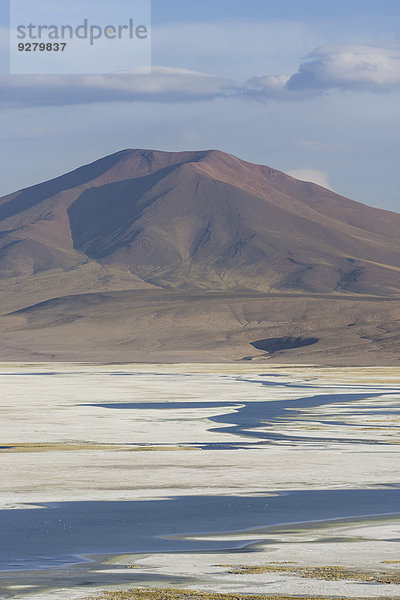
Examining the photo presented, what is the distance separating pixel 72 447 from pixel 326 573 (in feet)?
58.6

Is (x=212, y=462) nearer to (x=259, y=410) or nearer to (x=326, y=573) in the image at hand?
(x=326, y=573)

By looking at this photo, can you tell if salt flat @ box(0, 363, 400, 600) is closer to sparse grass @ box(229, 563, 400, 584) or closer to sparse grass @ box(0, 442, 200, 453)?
sparse grass @ box(0, 442, 200, 453)

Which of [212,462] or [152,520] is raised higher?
[152,520]

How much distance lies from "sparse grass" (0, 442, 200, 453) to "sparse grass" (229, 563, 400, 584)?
1581cm

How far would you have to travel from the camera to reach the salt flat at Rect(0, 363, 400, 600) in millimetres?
15594

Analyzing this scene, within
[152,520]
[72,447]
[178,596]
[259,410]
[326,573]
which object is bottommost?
[259,410]

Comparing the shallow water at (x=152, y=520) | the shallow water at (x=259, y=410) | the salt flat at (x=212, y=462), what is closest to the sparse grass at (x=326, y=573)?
the salt flat at (x=212, y=462)

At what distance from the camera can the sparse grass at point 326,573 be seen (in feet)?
49.4

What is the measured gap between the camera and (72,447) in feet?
106

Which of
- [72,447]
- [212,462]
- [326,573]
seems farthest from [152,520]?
[72,447]

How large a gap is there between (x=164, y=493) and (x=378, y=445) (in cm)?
1150

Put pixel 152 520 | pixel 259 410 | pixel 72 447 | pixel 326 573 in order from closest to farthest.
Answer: pixel 326 573 < pixel 152 520 < pixel 72 447 < pixel 259 410

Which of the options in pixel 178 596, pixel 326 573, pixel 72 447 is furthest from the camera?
pixel 72 447

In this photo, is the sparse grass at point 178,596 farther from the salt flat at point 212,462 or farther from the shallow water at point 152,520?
the shallow water at point 152,520
